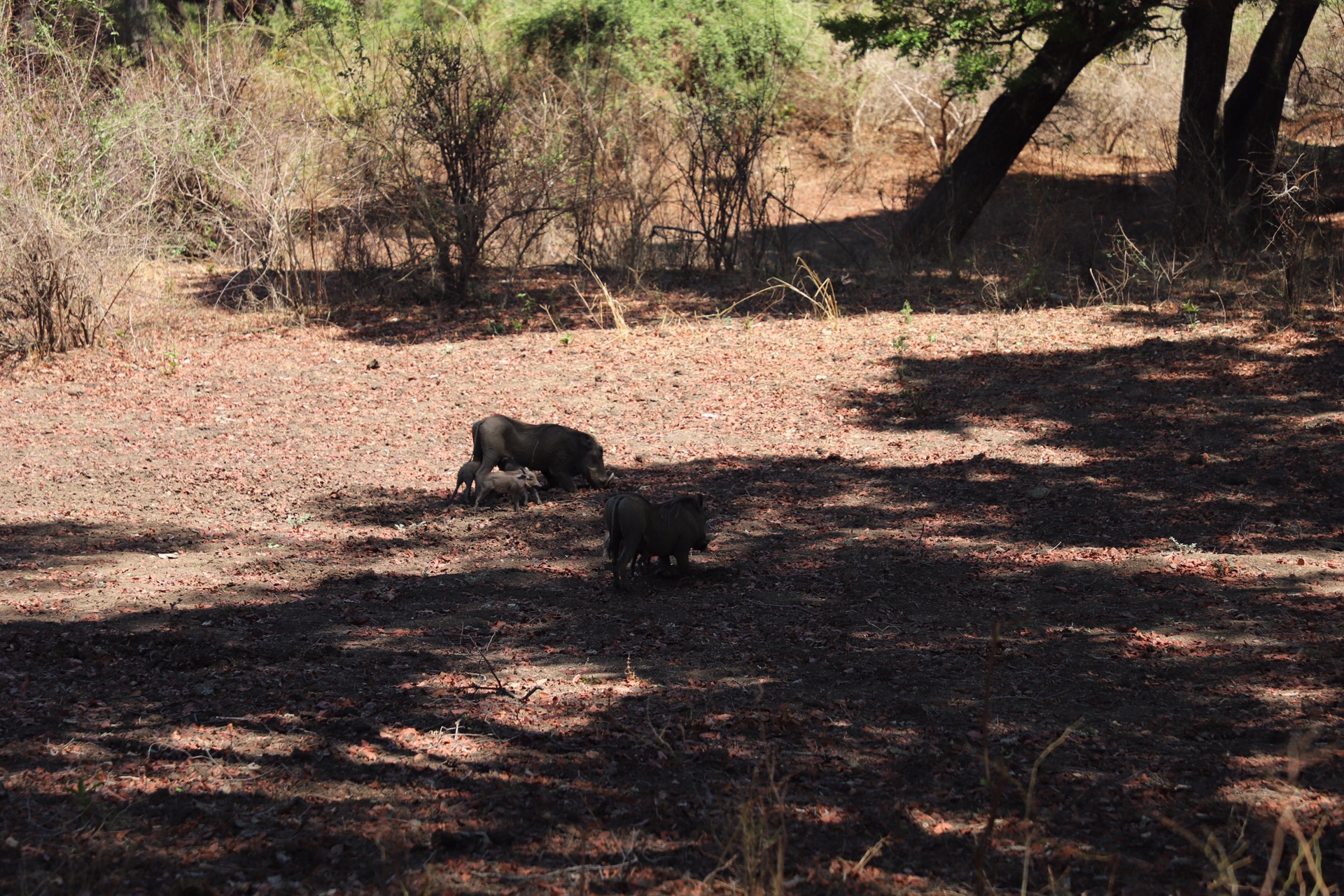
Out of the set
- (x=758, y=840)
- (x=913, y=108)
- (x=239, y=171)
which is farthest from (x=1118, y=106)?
(x=758, y=840)

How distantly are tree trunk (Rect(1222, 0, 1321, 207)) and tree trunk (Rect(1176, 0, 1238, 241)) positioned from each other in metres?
0.30

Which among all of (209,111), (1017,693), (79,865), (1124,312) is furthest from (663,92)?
(79,865)

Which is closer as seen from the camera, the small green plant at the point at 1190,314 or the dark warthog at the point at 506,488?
the dark warthog at the point at 506,488

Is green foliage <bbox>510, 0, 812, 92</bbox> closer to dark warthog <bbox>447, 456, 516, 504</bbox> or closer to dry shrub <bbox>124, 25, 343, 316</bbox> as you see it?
dry shrub <bbox>124, 25, 343, 316</bbox>

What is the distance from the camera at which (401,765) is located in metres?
3.84

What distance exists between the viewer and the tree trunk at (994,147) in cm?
1480

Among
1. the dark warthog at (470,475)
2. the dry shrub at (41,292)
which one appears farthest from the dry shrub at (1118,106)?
the dark warthog at (470,475)

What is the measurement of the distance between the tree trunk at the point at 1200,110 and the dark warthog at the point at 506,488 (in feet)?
32.2

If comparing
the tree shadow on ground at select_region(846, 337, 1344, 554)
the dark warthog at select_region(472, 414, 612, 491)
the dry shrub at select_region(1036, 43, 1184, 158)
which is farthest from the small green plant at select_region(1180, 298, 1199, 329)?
the dry shrub at select_region(1036, 43, 1184, 158)

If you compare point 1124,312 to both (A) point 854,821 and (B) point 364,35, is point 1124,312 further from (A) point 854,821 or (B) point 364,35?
(B) point 364,35

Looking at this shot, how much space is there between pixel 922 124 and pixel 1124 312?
44.5ft

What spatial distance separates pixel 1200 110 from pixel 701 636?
12.3 m

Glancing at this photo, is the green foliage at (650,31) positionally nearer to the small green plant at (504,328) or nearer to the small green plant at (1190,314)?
the small green plant at (504,328)

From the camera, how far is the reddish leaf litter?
11.1 feet
